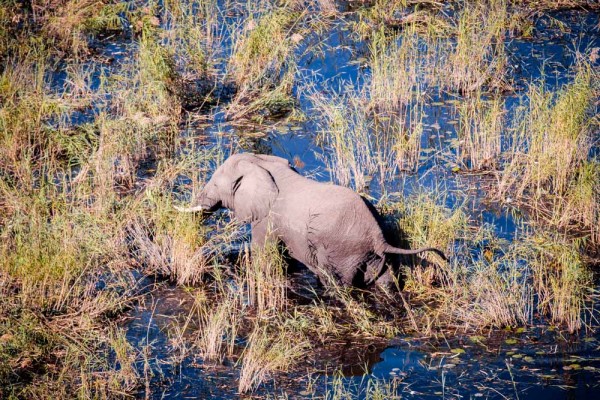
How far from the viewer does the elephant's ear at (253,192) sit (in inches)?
279

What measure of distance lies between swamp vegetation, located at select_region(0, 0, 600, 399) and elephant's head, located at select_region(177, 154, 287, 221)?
0.26 metres

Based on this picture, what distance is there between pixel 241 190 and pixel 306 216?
2.82 feet

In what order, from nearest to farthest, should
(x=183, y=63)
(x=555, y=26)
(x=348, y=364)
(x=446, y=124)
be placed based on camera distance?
(x=348, y=364)
(x=446, y=124)
(x=183, y=63)
(x=555, y=26)

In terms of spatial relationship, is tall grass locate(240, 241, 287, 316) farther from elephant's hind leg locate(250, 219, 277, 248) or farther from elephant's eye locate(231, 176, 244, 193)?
elephant's eye locate(231, 176, 244, 193)

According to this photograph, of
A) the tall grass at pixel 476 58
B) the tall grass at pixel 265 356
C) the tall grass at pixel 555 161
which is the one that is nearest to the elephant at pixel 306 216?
the tall grass at pixel 265 356

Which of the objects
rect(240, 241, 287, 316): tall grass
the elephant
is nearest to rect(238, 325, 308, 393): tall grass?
rect(240, 241, 287, 316): tall grass

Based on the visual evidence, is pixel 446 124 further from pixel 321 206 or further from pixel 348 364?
pixel 348 364

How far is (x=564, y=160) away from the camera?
306 inches

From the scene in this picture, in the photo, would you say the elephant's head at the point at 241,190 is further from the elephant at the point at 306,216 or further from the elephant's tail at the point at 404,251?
the elephant's tail at the point at 404,251

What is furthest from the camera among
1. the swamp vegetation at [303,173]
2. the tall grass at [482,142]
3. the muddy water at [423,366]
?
the tall grass at [482,142]

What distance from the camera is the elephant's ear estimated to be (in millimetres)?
7078

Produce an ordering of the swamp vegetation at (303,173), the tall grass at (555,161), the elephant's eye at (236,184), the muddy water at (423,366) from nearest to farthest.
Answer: the muddy water at (423,366) < the swamp vegetation at (303,173) < the elephant's eye at (236,184) < the tall grass at (555,161)

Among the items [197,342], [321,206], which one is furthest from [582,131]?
[197,342]

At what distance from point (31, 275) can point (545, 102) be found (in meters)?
5.05
